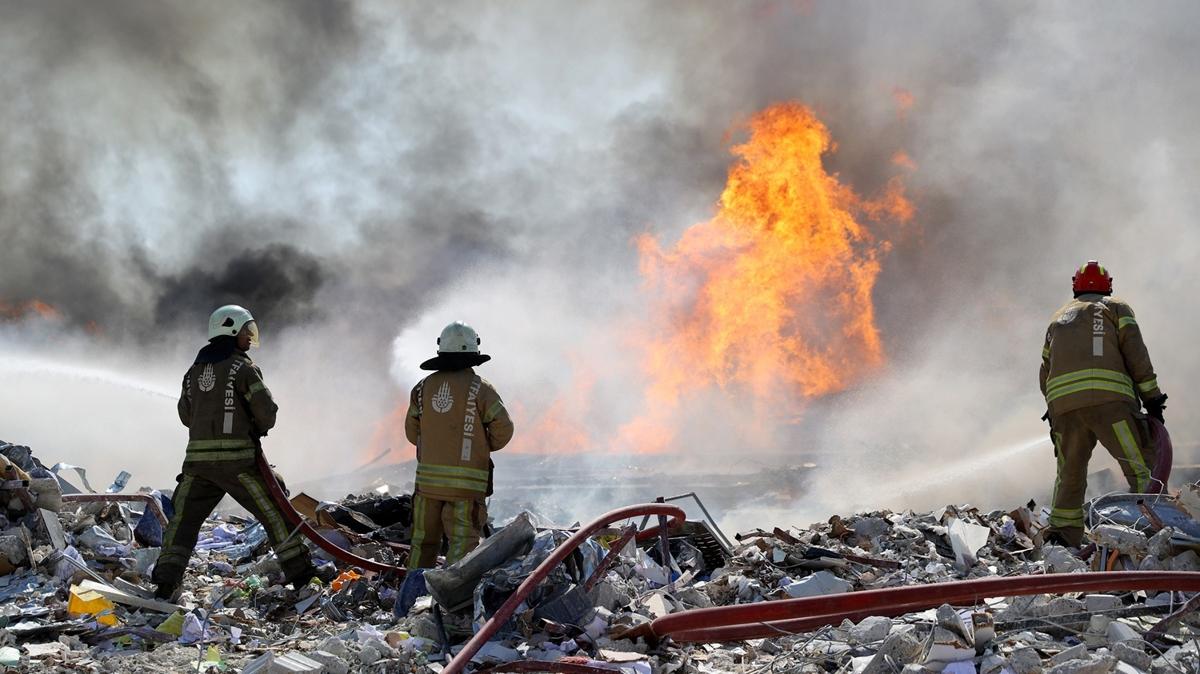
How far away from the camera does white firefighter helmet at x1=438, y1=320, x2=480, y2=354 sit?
6.41m

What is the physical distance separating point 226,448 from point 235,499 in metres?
0.36

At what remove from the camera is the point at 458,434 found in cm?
630

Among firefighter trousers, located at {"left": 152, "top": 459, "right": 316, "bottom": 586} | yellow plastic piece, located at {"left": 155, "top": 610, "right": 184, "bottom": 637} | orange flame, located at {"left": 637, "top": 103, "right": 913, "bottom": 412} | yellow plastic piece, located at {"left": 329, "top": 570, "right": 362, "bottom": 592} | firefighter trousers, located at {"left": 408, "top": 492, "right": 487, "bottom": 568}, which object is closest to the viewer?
yellow plastic piece, located at {"left": 155, "top": 610, "right": 184, "bottom": 637}

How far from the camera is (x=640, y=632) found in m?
4.16

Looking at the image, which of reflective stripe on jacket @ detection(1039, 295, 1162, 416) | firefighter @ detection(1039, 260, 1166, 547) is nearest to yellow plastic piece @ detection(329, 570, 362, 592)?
firefighter @ detection(1039, 260, 1166, 547)

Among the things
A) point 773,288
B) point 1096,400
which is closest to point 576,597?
point 1096,400

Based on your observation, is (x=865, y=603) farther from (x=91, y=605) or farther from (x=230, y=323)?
(x=230, y=323)

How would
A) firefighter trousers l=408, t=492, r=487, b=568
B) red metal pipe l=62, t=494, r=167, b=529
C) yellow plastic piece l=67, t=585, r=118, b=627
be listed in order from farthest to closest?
1. red metal pipe l=62, t=494, r=167, b=529
2. firefighter trousers l=408, t=492, r=487, b=568
3. yellow plastic piece l=67, t=585, r=118, b=627

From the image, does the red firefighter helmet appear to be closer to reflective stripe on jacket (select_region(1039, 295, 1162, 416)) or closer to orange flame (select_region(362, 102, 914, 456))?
reflective stripe on jacket (select_region(1039, 295, 1162, 416))

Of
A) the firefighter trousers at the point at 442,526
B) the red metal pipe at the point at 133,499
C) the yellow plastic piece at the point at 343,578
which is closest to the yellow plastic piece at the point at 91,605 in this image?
the yellow plastic piece at the point at 343,578

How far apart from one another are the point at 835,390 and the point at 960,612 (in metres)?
31.1

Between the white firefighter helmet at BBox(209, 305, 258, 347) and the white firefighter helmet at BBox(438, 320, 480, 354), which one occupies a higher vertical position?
the white firefighter helmet at BBox(209, 305, 258, 347)

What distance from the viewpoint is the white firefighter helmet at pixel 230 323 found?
651 cm

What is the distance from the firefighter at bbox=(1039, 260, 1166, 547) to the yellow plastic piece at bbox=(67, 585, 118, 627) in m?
6.15
